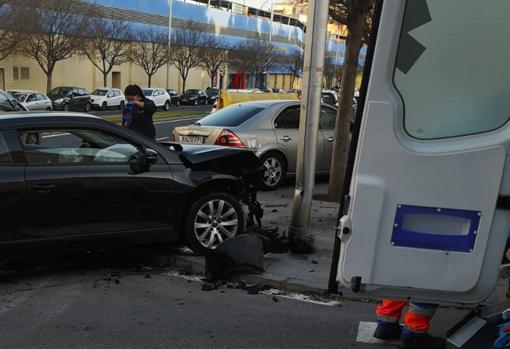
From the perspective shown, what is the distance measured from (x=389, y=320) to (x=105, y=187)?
9.56 feet

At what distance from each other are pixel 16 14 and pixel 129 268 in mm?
31154

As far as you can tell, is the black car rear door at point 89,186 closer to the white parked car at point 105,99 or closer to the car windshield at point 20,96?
the car windshield at point 20,96

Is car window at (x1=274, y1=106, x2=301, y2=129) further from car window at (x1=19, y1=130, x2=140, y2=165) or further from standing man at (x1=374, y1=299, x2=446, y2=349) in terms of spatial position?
standing man at (x1=374, y1=299, x2=446, y2=349)

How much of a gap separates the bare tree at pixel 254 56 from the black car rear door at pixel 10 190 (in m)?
62.5

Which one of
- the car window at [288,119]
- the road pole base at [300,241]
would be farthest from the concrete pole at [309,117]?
the car window at [288,119]

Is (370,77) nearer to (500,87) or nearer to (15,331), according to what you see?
(500,87)

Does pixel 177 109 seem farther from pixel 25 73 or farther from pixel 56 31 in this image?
pixel 25 73

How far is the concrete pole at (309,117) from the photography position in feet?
19.8

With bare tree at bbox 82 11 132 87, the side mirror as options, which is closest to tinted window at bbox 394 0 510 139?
the side mirror

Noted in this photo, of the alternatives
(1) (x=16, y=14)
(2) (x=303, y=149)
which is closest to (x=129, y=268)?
(2) (x=303, y=149)

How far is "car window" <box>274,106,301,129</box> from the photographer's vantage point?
10484mm

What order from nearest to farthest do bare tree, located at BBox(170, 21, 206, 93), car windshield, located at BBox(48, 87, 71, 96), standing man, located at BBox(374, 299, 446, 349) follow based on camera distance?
standing man, located at BBox(374, 299, 446, 349) → car windshield, located at BBox(48, 87, 71, 96) → bare tree, located at BBox(170, 21, 206, 93)

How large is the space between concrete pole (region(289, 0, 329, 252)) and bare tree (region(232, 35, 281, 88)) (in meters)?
61.4

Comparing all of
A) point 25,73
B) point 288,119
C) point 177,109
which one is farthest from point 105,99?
point 288,119
